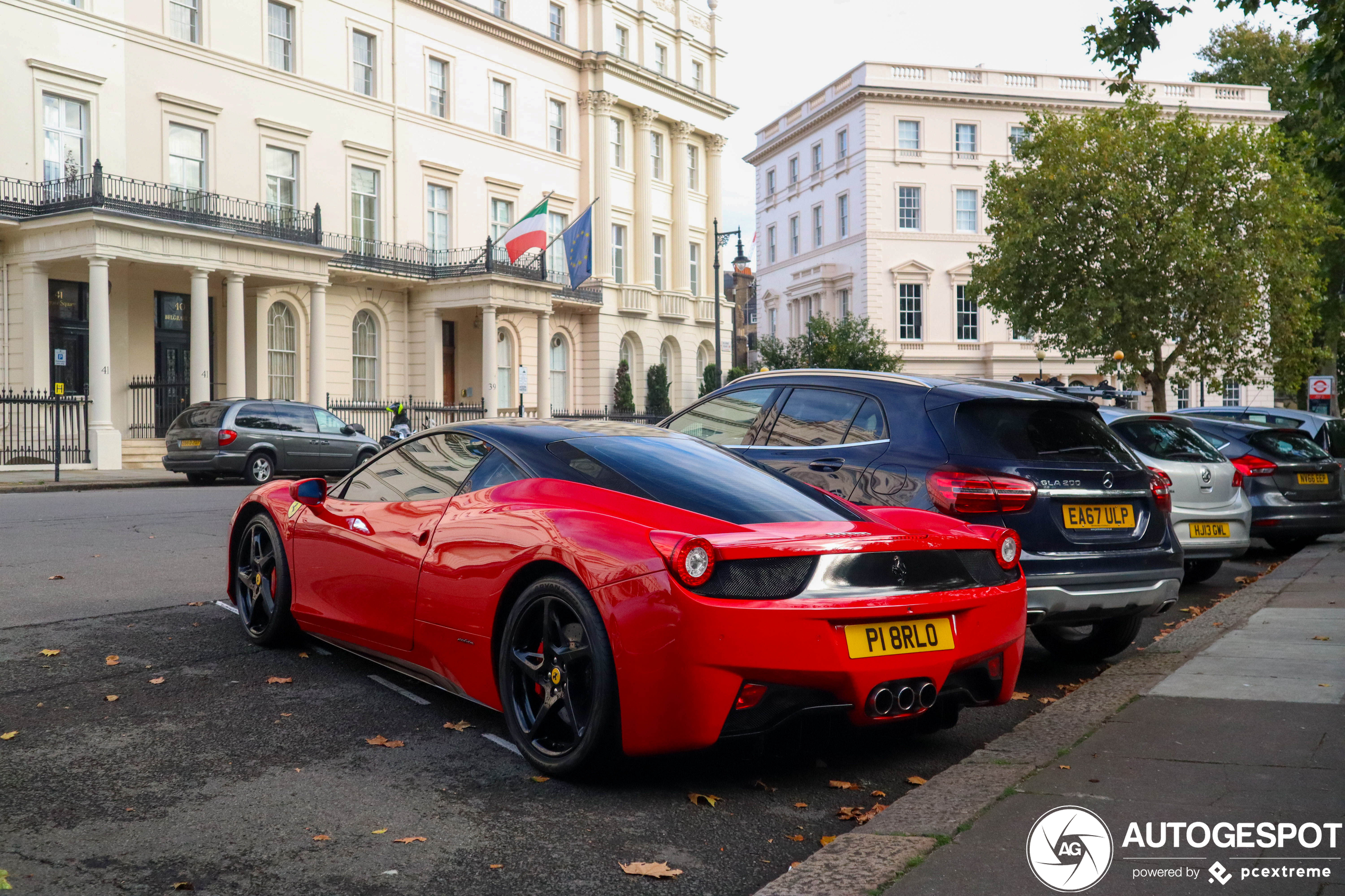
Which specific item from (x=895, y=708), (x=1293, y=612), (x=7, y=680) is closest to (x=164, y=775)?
(x=7, y=680)

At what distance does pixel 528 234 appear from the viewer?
3597 centimetres

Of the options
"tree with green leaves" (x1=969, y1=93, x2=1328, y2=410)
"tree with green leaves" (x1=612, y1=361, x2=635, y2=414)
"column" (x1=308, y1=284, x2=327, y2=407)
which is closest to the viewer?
"tree with green leaves" (x1=969, y1=93, x2=1328, y2=410)

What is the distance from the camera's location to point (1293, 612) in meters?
8.06

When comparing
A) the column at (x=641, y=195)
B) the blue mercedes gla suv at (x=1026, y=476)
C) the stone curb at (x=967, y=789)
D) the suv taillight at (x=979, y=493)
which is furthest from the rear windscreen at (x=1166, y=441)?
the column at (x=641, y=195)

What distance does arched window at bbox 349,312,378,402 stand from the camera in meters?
37.2

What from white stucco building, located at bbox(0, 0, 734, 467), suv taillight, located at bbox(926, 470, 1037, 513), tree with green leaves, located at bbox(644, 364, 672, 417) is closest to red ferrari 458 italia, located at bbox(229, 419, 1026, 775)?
suv taillight, located at bbox(926, 470, 1037, 513)

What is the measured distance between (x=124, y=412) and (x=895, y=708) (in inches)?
1164

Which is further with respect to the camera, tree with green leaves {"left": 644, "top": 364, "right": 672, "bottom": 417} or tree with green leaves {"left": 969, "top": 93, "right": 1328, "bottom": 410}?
tree with green leaves {"left": 644, "top": 364, "right": 672, "bottom": 417}

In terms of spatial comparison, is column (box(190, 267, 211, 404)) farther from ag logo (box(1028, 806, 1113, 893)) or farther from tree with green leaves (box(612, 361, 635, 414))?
ag logo (box(1028, 806, 1113, 893))

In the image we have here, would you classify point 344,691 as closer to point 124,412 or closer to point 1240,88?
point 124,412

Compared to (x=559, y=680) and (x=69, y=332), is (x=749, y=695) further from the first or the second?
(x=69, y=332)

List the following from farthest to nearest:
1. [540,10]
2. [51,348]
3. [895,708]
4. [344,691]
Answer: [540,10] → [51,348] → [344,691] → [895,708]

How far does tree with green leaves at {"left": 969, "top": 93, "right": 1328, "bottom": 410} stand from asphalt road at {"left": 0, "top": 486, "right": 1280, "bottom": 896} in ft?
90.7

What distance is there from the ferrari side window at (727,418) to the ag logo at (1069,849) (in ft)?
12.5
